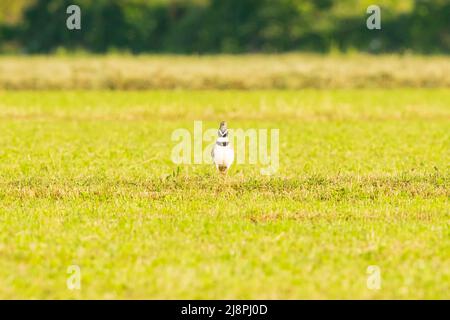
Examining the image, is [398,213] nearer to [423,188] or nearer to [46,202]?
[423,188]

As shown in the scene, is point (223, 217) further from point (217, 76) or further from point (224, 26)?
point (224, 26)

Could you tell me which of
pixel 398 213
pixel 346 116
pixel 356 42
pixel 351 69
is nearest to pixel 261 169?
pixel 398 213

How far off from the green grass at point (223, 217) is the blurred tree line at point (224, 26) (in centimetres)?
6790

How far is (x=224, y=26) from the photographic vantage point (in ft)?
335

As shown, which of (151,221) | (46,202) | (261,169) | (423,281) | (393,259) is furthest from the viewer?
(261,169)

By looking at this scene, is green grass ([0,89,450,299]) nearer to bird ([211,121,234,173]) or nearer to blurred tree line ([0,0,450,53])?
bird ([211,121,234,173])

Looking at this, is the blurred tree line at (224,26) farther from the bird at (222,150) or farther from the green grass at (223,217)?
the bird at (222,150)

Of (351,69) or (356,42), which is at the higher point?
(356,42)

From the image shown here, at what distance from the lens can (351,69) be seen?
59.7 meters

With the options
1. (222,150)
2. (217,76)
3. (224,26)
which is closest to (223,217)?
(222,150)

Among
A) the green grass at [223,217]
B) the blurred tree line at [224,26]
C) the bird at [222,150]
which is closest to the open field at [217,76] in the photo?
the green grass at [223,217]

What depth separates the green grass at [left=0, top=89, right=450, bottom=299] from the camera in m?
11.3

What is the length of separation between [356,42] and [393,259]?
85933 mm
